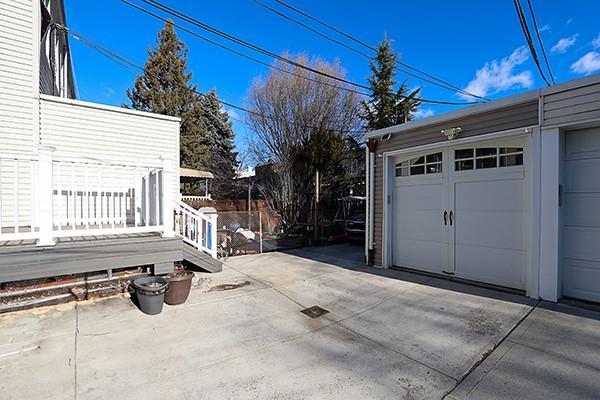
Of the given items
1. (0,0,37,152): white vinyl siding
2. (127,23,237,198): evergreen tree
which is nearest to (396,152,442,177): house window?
(0,0,37,152): white vinyl siding

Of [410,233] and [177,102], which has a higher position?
[177,102]

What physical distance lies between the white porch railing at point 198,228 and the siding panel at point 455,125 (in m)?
3.56

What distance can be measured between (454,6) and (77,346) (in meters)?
10.8

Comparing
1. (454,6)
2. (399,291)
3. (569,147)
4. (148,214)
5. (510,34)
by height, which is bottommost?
(399,291)

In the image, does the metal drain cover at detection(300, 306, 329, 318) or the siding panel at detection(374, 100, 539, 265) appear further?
the siding panel at detection(374, 100, 539, 265)

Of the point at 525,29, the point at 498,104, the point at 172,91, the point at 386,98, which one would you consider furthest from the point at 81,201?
the point at 386,98

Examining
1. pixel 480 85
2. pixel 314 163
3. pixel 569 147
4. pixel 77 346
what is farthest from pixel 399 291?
pixel 480 85

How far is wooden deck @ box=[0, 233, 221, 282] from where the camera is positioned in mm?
3571

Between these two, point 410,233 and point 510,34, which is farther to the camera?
point 510,34

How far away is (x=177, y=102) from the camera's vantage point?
16016 millimetres

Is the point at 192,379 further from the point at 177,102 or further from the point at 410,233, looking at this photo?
the point at 177,102

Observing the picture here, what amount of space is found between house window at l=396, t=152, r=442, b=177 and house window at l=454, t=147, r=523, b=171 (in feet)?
1.16

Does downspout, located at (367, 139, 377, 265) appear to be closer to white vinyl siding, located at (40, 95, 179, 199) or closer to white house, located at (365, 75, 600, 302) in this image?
white house, located at (365, 75, 600, 302)

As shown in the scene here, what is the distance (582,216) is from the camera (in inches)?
157
